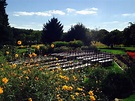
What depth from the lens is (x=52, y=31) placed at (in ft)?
157

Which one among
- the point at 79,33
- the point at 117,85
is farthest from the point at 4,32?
the point at 117,85

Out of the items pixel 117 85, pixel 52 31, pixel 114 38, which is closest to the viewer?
A: pixel 117 85

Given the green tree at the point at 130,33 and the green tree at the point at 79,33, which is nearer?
the green tree at the point at 130,33

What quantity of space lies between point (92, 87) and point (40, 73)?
3.77 meters

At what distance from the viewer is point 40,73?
4988mm

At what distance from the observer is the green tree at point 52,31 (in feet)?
154

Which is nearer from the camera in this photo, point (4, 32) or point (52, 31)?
point (4, 32)

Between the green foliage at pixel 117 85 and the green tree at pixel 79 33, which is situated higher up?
the green tree at pixel 79 33

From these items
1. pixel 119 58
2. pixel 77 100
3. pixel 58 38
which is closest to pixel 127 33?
pixel 119 58

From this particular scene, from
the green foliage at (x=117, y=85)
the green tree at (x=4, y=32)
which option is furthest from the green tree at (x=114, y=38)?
the green foliage at (x=117, y=85)

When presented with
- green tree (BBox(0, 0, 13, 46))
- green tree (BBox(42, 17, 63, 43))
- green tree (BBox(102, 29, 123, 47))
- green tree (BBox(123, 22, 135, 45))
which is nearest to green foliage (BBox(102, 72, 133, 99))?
green tree (BBox(123, 22, 135, 45))

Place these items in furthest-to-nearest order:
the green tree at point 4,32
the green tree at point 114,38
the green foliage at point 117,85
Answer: the green tree at point 114,38 → the green tree at point 4,32 → the green foliage at point 117,85

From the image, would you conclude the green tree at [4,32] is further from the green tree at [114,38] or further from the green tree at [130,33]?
the green tree at [114,38]

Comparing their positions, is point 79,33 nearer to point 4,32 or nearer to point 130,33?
point 130,33
